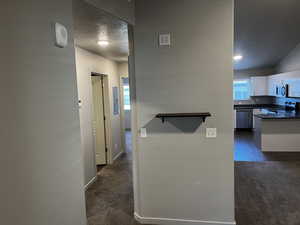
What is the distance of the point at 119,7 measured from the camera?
2.20 m

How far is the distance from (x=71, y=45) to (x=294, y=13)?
4.54 meters

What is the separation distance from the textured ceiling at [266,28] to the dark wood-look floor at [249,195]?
2916 millimetres

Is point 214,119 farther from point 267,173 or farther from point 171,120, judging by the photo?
point 267,173

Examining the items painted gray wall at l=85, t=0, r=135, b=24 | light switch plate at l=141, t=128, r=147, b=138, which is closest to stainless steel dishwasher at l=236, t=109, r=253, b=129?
light switch plate at l=141, t=128, r=147, b=138

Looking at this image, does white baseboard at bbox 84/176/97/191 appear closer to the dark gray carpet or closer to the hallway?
the hallway

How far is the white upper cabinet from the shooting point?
771 cm

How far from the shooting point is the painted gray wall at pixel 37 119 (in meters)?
0.99

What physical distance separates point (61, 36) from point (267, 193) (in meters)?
3.54

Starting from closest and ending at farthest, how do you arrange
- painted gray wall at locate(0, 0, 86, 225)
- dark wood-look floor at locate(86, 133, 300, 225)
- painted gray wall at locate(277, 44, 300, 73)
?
1. painted gray wall at locate(0, 0, 86, 225)
2. dark wood-look floor at locate(86, 133, 300, 225)
3. painted gray wall at locate(277, 44, 300, 73)

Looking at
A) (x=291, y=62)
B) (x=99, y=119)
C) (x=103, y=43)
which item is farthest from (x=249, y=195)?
(x=291, y=62)

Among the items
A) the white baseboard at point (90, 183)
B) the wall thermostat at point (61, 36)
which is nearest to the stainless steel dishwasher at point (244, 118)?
the white baseboard at point (90, 183)

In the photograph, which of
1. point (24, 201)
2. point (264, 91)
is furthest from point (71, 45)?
point (264, 91)

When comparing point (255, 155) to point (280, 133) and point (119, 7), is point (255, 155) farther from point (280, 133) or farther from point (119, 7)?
point (119, 7)

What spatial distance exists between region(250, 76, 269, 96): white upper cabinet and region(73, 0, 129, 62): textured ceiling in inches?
227
